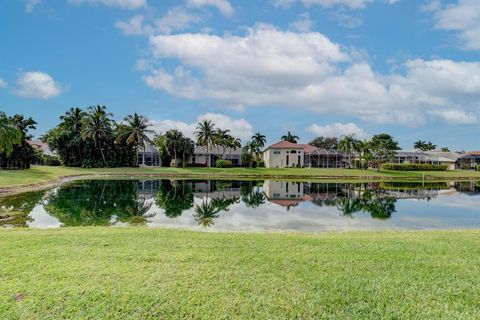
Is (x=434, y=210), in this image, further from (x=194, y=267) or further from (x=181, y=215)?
(x=194, y=267)

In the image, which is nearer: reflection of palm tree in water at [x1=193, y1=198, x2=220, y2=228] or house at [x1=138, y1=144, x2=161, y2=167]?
reflection of palm tree in water at [x1=193, y1=198, x2=220, y2=228]

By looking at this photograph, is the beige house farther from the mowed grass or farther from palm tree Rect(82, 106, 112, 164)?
the mowed grass

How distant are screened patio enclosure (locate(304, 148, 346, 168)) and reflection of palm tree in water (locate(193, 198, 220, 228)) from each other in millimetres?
58960

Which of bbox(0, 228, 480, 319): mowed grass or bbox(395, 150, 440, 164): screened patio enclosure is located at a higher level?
bbox(395, 150, 440, 164): screened patio enclosure

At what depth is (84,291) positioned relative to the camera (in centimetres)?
477

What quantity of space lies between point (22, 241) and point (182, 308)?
489 cm

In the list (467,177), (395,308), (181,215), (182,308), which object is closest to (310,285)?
(395,308)

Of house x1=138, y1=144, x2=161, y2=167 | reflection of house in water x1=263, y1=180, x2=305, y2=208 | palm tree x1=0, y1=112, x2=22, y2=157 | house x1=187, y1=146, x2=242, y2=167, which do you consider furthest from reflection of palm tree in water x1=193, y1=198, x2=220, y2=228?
house x1=187, y1=146, x2=242, y2=167

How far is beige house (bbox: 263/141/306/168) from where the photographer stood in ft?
249

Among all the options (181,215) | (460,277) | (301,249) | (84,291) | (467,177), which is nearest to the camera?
(84,291)

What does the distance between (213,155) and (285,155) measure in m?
15.1

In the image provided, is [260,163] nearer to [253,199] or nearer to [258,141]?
[258,141]

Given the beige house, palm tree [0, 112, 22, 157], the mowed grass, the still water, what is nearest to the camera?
the mowed grass

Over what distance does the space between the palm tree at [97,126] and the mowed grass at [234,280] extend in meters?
54.9
